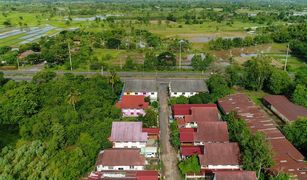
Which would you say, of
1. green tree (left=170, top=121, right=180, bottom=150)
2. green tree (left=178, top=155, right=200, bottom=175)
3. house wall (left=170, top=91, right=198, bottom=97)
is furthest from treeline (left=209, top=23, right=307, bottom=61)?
green tree (left=178, top=155, right=200, bottom=175)

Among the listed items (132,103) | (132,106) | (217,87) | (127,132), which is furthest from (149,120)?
(217,87)

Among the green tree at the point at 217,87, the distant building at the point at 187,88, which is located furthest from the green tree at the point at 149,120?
the green tree at the point at 217,87

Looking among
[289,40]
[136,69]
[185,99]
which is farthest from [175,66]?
[289,40]

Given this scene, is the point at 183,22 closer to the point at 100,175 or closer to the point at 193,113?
the point at 193,113

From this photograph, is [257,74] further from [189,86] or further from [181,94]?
[181,94]

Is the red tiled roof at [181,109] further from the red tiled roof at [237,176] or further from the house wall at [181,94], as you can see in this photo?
the red tiled roof at [237,176]

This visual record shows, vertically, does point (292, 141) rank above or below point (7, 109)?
below
